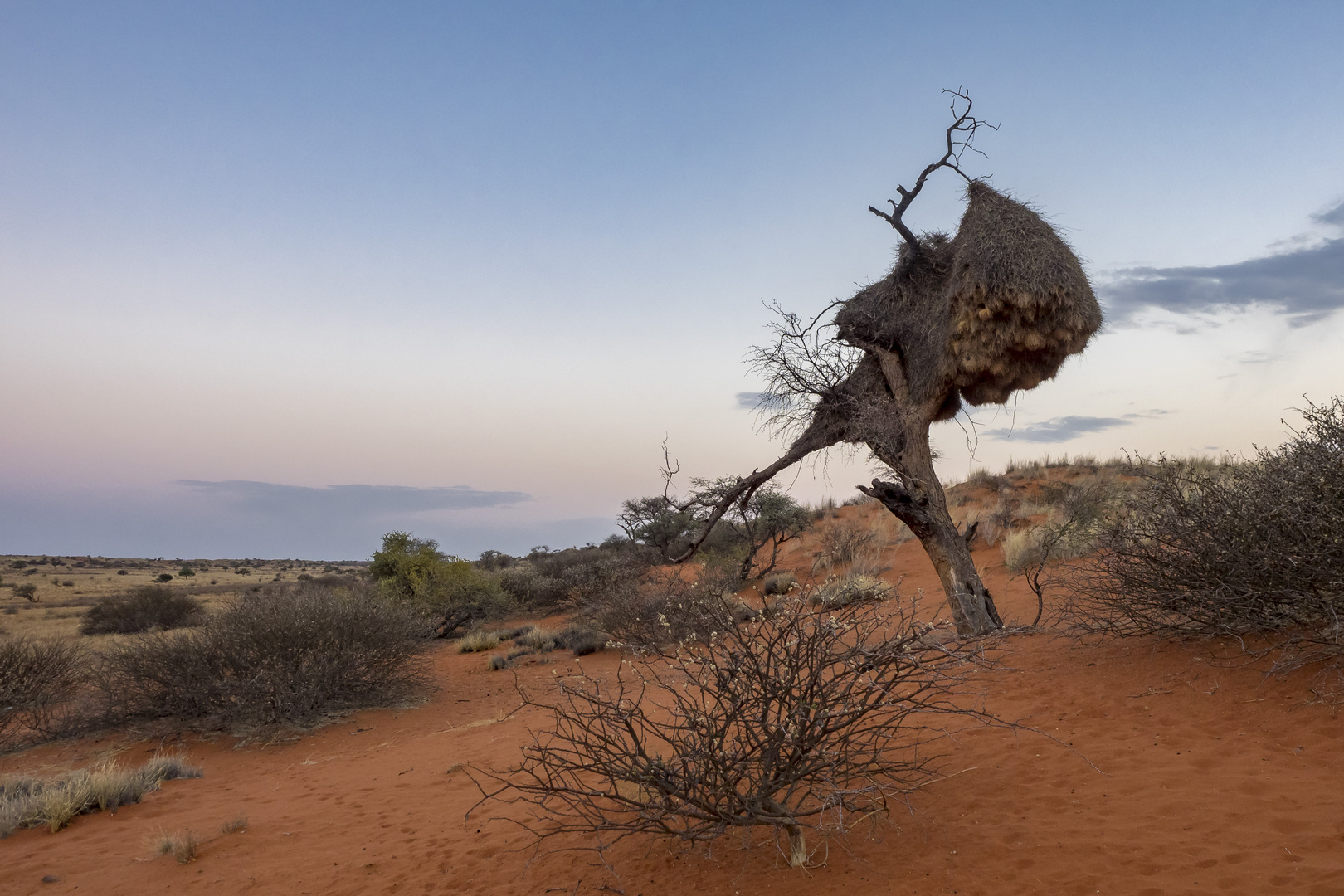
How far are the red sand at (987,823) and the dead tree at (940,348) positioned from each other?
233 cm

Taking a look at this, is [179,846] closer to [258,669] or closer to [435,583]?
[258,669]

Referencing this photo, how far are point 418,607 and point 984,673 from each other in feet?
50.2

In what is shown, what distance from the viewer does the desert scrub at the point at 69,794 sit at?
635 centimetres

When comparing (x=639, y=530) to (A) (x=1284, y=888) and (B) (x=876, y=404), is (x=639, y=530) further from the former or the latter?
(A) (x=1284, y=888)

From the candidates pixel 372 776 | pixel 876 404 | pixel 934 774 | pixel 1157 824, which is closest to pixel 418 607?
pixel 372 776

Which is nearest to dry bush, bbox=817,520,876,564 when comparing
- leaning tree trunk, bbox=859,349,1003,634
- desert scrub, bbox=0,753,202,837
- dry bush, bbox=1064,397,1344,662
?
leaning tree trunk, bbox=859,349,1003,634

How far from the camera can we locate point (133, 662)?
10.2 m

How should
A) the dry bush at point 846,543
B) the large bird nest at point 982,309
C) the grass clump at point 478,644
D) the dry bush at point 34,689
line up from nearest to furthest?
1. the large bird nest at point 982,309
2. the dry bush at point 34,689
3. the grass clump at point 478,644
4. the dry bush at point 846,543

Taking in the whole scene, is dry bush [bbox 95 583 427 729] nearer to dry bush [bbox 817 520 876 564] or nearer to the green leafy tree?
the green leafy tree

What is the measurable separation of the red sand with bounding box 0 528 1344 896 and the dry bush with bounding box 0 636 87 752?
4129mm

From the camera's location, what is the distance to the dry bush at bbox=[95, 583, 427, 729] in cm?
1013

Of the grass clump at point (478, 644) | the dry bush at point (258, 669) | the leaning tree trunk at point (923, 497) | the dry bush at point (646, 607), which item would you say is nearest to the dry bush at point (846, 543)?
the dry bush at point (646, 607)

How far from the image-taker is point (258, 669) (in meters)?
10.3

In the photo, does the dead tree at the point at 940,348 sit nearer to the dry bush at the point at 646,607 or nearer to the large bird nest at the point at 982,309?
the large bird nest at the point at 982,309
